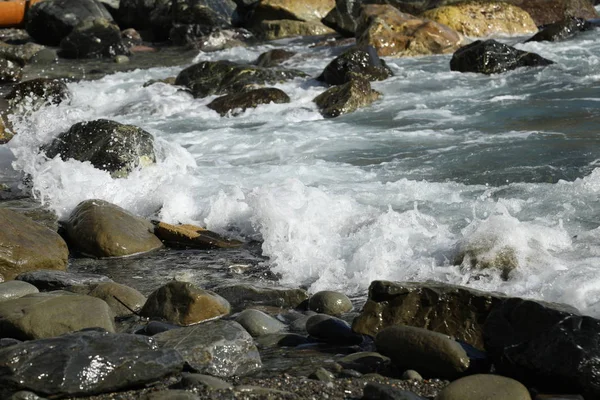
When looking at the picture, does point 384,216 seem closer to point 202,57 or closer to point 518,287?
point 518,287

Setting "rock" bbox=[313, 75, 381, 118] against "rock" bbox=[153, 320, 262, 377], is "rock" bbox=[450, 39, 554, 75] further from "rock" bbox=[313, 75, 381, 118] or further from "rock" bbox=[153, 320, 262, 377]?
"rock" bbox=[153, 320, 262, 377]

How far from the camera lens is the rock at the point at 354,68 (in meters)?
13.1

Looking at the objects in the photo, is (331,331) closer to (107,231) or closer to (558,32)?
(107,231)

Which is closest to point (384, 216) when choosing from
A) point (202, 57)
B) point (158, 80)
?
point (158, 80)

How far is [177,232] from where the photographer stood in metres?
6.68

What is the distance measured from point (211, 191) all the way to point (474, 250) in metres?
2.98

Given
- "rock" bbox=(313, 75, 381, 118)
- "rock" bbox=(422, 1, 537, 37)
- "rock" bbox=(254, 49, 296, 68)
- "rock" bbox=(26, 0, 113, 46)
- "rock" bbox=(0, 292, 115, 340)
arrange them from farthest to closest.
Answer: "rock" bbox=(26, 0, 113, 46) → "rock" bbox=(422, 1, 537, 37) → "rock" bbox=(254, 49, 296, 68) → "rock" bbox=(313, 75, 381, 118) → "rock" bbox=(0, 292, 115, 340)

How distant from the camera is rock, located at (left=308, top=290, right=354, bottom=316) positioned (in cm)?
502

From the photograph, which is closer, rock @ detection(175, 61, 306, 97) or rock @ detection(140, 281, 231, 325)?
Answer: rock @ detection(140, 281, 231, 325)

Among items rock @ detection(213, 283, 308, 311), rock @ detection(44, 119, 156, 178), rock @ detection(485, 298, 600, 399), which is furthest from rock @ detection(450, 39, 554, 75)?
rock @ detection(485, 298, 600, 399)

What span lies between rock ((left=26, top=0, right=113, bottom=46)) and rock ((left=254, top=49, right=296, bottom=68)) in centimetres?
527

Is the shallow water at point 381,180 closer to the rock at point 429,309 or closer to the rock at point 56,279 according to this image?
the rock at point 56,279

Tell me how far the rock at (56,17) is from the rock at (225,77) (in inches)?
259

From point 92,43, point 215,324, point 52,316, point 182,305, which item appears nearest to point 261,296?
point 182,305
